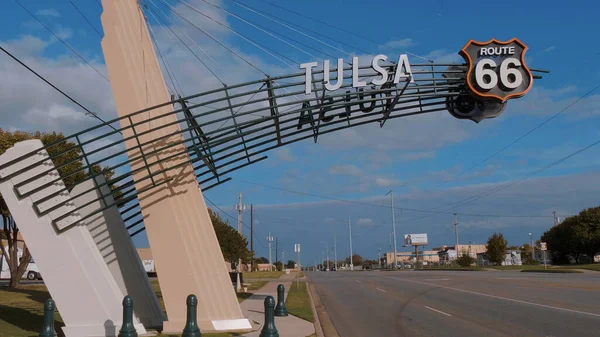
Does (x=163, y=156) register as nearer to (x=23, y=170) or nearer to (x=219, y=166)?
(x=219, y=166)

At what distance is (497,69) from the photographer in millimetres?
14477

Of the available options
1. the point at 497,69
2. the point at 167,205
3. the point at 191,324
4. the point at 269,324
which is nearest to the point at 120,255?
the point at 167,205

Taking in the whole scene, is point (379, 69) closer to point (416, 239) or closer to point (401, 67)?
point (401, 67)

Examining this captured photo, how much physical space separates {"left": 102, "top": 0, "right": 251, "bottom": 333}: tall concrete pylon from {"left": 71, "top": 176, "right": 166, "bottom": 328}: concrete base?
1.17 m

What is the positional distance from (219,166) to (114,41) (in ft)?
12.5

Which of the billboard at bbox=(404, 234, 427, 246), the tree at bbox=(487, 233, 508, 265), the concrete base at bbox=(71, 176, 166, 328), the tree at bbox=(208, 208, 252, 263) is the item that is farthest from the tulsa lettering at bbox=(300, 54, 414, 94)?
the billboard at bbox=(404, 234, 427, 246)

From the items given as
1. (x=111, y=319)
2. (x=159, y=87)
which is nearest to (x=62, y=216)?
(x=111, y=319)

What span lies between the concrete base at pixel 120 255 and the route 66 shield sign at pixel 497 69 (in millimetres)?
9176

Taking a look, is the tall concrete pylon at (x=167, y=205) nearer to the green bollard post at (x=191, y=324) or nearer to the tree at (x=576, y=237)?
the green bollard post at (x=191, y=324)

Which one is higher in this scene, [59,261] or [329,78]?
[329,78]

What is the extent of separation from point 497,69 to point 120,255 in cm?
1033

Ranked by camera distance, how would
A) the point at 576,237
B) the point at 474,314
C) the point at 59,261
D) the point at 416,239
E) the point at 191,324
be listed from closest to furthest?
the point at 191,324, the point at 59,261, the point at 474,314, the point at 576,237, the point at 416,239

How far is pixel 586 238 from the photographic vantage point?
69.9 metres

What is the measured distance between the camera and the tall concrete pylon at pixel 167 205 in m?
12.7
